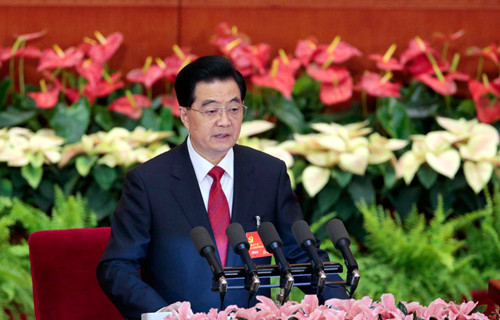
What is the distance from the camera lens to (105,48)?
146 inches

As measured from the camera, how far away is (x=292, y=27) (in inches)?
154

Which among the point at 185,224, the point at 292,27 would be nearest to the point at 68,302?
the point at 185,224

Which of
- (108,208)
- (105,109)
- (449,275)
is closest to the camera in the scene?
(449,275)

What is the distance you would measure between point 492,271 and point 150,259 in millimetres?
1885

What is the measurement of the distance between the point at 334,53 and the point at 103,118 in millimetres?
1294

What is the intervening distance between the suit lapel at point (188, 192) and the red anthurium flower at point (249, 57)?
1.59 m

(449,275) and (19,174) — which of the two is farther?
(19,174)

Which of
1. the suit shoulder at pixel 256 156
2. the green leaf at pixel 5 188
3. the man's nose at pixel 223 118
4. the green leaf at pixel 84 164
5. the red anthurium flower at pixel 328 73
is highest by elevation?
the red anthurium flower at pixel 328 73

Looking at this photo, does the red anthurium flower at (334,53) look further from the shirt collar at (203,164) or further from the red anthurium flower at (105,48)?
the shirt collar at (203,164)

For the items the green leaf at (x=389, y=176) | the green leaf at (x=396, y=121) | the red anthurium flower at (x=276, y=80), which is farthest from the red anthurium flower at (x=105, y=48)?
the green leaf at (x=389, y=176)

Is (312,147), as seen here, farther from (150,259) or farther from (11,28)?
(11,28)

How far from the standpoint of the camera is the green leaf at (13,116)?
11.7ft

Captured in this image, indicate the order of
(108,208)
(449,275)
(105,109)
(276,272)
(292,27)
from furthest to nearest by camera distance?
(292,27)
(105,109)
(108,208)
(449,275)
(276,272)

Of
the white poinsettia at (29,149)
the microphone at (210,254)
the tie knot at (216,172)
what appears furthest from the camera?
the white poinsettia at (29,149)
